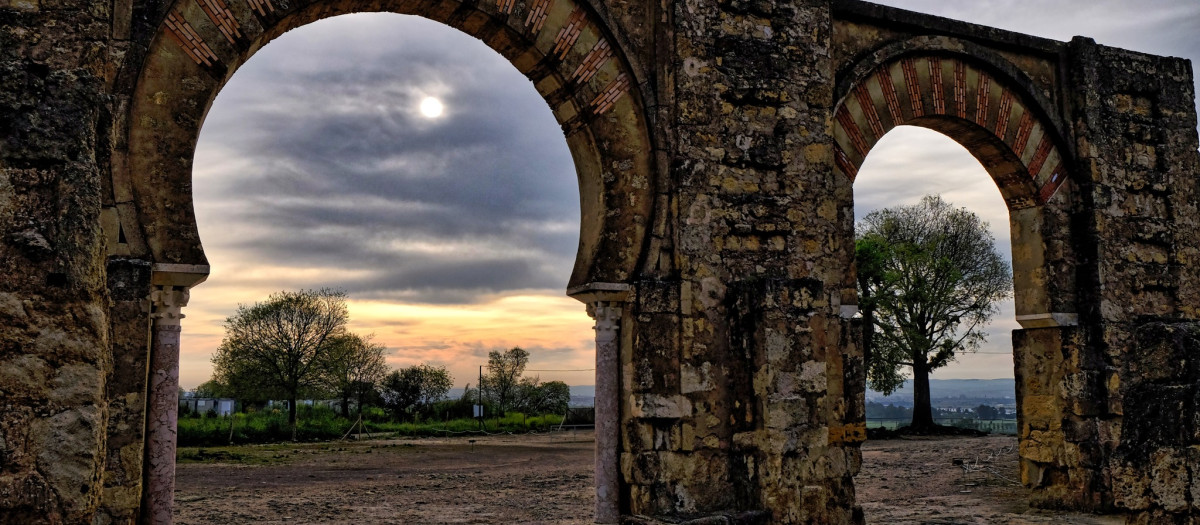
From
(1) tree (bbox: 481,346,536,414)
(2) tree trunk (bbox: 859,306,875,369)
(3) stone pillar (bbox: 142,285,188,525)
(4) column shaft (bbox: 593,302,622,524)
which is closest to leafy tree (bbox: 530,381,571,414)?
(1) tree (bbox: 481,346,536,414)

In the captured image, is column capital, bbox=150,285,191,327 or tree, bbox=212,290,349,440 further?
tree, bbox=212,290,349,440

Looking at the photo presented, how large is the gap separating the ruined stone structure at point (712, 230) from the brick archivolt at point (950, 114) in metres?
0.03

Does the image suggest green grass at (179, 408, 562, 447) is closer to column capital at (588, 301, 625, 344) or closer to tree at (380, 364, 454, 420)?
tree at (380, 364, 454, 420)

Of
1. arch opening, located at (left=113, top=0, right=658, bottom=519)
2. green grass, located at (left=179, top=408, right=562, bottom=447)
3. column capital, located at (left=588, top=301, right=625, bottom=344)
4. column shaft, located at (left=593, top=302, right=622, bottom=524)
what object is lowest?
green grass, located at (left=179, top=408, right=562, bottom=447)

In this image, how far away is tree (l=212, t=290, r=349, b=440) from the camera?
22.5m

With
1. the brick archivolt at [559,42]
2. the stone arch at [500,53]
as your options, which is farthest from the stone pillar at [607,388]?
the brick archivolt at [559,42]

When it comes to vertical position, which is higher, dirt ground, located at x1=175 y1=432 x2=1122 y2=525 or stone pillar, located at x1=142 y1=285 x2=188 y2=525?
stone pillar, located at x1=142 y1=285 x2=188 y2=525

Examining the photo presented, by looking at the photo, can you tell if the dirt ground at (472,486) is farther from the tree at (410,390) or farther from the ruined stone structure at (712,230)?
the tree at (410,390)

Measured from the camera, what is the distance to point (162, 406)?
15.2 ft

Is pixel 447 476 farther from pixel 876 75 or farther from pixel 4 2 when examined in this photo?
pixel 4 2

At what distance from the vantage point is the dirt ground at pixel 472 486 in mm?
7469

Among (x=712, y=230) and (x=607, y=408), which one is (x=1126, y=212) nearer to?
(x=712, y=230)

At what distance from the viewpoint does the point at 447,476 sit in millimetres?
11047

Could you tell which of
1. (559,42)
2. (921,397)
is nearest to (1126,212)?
(559,42)
